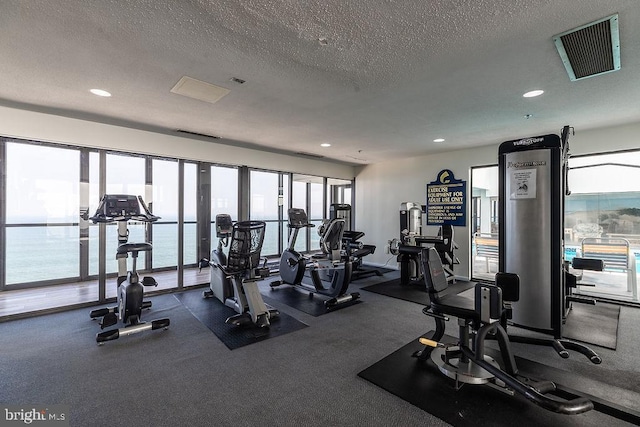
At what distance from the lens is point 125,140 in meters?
4.54

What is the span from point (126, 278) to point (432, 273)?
12.4 feet

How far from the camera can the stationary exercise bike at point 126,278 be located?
345 cm

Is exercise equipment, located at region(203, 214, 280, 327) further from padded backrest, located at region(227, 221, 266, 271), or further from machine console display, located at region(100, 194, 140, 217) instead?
machine console display, located at region(100, 194, 140, 217)

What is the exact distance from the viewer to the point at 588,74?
2660 mm

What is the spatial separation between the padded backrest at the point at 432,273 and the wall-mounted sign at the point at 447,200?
4.02 meters

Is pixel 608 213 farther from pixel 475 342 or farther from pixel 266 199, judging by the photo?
pixel 266 199

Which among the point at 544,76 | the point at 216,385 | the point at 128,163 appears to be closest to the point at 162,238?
the point at 128,163

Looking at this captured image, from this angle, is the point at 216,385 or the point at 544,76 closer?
the point at 216,385

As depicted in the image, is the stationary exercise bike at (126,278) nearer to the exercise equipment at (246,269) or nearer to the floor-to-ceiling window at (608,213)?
the exercise equipment at (246,269)

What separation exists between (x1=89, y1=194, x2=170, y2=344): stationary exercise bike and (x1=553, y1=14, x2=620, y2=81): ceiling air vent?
4581 mm

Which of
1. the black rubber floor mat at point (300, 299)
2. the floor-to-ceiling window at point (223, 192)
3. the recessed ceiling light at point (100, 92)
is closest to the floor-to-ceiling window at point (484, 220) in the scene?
the black rubber floor mat at point (300, 299)

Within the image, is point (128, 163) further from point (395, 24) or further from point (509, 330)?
point (509, 330)

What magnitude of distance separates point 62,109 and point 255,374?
13.4 ft

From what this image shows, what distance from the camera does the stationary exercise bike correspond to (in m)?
3.45
